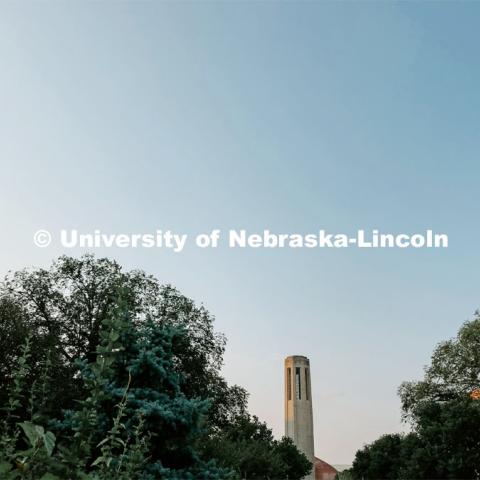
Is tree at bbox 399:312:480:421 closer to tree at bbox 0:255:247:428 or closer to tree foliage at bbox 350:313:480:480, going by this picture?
tree foliage at bbox 350:313:480:480

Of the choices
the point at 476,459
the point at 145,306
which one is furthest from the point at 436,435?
the point at 145,306

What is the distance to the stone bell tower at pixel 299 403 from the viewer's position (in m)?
96.2

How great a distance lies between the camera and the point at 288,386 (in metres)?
97.8

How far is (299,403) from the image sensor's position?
97.6 meters

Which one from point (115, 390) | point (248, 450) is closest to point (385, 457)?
point (248, 450)

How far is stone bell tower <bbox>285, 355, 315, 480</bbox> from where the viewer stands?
9625 centimetres

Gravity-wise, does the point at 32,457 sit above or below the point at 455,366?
below

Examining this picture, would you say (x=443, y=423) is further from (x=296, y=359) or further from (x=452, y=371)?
(x=296, y=359)

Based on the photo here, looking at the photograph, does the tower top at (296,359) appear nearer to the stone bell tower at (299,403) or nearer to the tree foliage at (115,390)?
the stone bell tower at (299,403)

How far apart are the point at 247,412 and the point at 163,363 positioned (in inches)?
1380

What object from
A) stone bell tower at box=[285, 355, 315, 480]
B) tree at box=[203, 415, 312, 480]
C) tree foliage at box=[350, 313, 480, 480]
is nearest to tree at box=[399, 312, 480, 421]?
tree foliage at box=[350, 313, 480, 480]

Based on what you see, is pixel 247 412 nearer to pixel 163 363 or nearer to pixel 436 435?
pixel 436 435

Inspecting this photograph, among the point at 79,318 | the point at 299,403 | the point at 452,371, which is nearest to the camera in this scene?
the point at 79,318

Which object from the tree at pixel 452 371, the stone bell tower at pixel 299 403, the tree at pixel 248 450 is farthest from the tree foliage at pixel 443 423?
the stone bell tower at pixel 299 403
